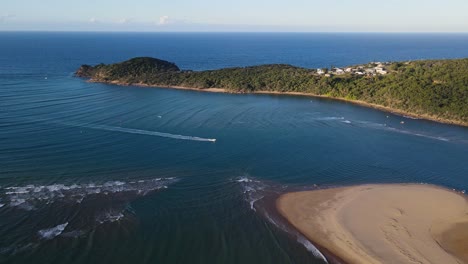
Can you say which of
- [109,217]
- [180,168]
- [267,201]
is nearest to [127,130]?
[180,168]

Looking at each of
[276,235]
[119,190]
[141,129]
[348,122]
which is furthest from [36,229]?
[348,122]

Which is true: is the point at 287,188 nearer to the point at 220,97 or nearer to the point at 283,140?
the point at 283,140

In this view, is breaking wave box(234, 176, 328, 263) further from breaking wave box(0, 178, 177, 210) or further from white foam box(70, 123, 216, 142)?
white foam box(70, 123, 216, 142)

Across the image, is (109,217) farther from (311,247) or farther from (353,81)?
(353,81)

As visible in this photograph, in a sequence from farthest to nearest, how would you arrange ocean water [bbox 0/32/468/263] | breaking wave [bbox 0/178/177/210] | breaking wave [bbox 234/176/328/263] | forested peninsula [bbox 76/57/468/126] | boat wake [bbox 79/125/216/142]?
forested peninsula [bbox 76/57/468/126] < boat wake [bbox 79/125/216/142] < breaking wave [bbox 0/178/177/210] < breaking wave [bbox 234/176/328/263] < ocean water [bbox 0/32/468/263]

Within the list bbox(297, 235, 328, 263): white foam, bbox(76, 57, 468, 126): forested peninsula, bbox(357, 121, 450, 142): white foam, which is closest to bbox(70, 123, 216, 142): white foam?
bbox(297, 235, 328, 263): white foam

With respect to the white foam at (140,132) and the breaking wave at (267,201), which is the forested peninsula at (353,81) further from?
the breaking wave at (267,201)
